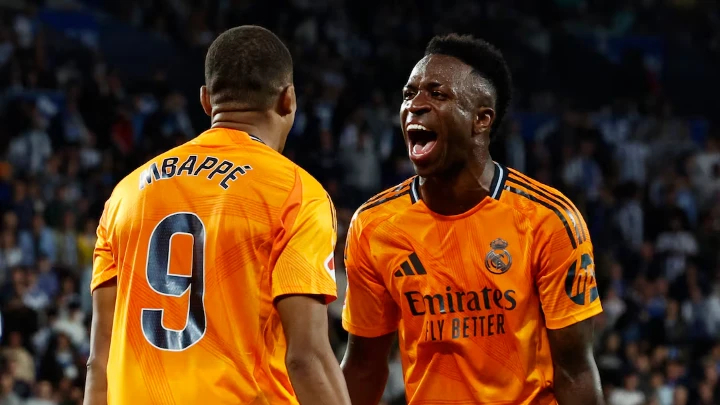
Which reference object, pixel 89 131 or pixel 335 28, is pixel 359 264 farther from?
pixel 335 28

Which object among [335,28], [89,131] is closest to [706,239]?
[335,28]

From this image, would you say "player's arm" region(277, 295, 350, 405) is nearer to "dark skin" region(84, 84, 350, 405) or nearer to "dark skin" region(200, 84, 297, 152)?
"dark skin" region(84, 84, 350, 405)

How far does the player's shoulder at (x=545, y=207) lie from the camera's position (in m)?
4.48

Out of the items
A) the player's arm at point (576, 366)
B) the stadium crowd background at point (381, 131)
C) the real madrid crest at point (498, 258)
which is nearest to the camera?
the player's arm at point (576, 366)

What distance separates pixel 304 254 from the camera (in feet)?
12.0

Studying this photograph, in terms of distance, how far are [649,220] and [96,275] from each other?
14090mm

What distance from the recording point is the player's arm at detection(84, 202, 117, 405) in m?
3.89

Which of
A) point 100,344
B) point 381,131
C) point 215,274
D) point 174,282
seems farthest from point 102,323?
point 381,131

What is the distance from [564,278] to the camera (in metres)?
4.43

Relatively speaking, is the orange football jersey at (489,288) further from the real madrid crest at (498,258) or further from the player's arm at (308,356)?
the player's arm at (308,356)

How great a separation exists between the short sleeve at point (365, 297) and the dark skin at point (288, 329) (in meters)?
0.94

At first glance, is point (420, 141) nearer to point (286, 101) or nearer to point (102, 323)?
point (286, 101)

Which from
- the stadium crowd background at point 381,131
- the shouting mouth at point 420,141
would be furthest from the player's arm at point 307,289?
the stadium crowd background at point 381,131

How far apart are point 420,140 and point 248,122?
3.22 ft
